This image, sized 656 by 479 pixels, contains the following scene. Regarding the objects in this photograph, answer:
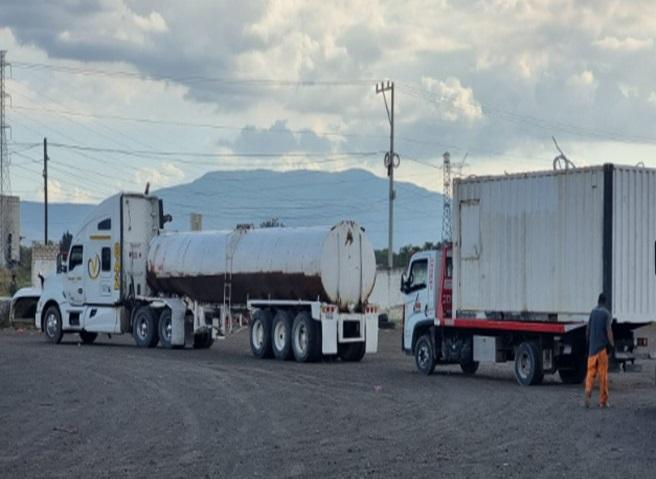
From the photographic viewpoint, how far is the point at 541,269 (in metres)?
26.1

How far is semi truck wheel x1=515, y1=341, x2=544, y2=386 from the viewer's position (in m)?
26.3

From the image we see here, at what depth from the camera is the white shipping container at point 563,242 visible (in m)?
24.7

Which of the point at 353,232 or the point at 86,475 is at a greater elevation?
the point at 353,232

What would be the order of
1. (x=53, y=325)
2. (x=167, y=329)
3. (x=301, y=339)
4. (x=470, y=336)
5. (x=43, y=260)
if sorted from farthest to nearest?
1. (x=43, y=260)
2. (x=53, y=325)
3. (x=167, y=329)
4. (x=301, y=339)
5. (x=470, y=336)

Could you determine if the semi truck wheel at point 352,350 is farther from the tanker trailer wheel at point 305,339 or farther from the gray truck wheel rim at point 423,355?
the gray truck wheel rim at point 423,355

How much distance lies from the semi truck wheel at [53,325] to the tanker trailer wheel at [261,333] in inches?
358

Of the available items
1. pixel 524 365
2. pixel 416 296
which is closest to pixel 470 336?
pixel 416 296

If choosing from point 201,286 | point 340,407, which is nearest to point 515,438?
point 340,407

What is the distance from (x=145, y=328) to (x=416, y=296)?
1264 centimetres

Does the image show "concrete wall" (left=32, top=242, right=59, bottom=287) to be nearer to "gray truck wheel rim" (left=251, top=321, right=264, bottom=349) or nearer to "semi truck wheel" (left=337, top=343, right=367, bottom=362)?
"gray truck wheel rim" (left=251, top=321, right=264, bottom=349)

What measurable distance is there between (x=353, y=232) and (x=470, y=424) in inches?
624

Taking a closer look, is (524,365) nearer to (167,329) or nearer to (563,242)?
(563,242)

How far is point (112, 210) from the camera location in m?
41.3

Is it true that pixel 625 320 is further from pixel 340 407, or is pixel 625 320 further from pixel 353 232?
pixel 353 232
